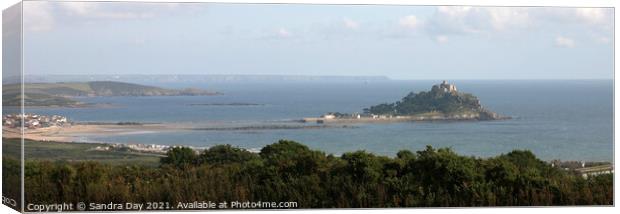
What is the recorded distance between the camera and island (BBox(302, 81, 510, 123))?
14.8 meters

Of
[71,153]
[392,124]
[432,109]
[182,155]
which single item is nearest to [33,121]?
[71,153]

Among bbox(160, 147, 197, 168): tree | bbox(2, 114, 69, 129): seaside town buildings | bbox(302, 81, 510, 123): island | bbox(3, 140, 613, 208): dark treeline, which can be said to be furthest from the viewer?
bbox(302, 81, 510, 123): island

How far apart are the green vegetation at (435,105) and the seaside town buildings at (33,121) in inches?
137

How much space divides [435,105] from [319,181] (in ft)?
5.95

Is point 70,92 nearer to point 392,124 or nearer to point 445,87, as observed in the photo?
point 392,124

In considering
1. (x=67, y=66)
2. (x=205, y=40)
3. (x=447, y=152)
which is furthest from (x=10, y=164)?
(x=447, y=152)

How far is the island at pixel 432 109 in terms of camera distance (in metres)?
14.8

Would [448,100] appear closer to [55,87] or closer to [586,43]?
Answer: [586,43]

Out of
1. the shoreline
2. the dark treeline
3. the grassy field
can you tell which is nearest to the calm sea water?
the shoreline

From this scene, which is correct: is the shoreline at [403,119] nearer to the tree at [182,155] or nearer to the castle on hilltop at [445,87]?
the castle on hilltop at [445,87]

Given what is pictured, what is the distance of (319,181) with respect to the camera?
1399cm

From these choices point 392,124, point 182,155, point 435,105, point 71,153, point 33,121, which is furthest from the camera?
point 435,105

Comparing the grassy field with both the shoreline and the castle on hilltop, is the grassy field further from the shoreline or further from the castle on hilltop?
the castle on hilltop

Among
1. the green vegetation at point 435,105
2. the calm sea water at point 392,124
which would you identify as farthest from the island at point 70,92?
the green vegetation at point 435,105
